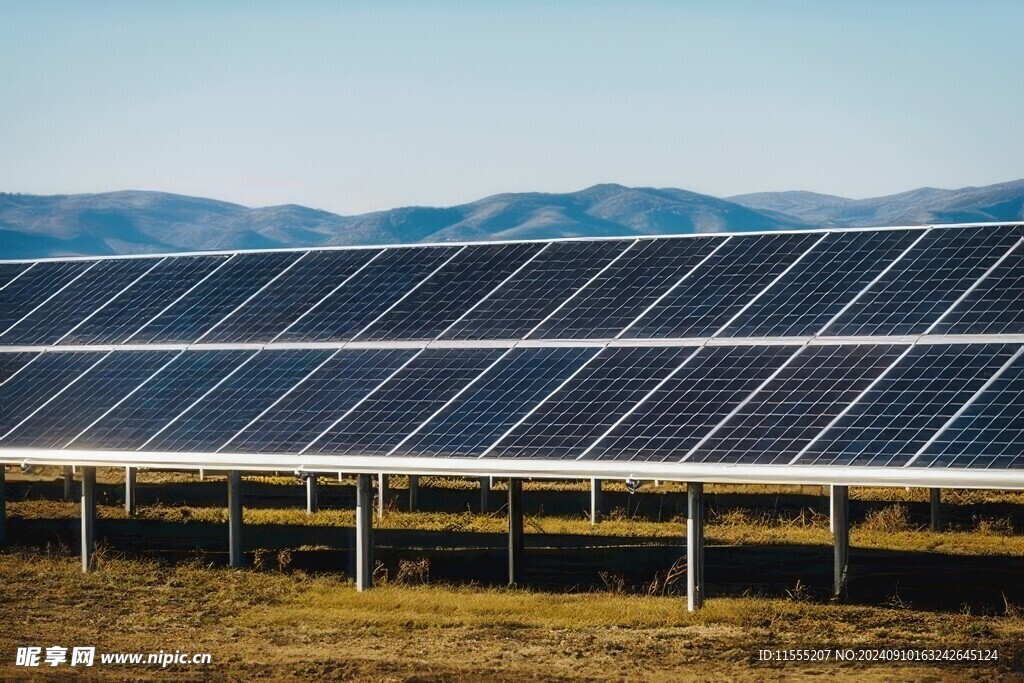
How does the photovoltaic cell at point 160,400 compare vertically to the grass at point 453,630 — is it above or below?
above

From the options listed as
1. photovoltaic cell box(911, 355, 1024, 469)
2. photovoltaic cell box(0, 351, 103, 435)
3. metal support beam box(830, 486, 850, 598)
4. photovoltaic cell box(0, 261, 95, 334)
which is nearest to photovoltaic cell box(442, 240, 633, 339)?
metal support beam box(830, 486, 850, 598)

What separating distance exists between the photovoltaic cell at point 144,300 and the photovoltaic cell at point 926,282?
1666 cm

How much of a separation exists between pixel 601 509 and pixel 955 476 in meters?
21.2

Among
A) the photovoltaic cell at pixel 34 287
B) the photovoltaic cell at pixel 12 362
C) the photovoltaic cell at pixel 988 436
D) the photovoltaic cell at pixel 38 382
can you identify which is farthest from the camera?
the photovoltaic cell at pixel 34 287

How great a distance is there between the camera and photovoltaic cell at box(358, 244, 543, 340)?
29500 mm

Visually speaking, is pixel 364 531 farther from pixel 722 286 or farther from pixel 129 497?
pixel 129 497

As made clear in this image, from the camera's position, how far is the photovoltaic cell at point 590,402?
24.5m

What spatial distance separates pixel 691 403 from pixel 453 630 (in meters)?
5.98

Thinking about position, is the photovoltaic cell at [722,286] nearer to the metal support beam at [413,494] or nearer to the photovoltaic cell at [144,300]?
the photovoltaic cell at [144,300]

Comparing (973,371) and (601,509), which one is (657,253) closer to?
(973,371)

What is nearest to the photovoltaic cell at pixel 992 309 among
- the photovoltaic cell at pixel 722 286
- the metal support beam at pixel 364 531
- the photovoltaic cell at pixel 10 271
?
the photovoltaic cell at pixel 722 286

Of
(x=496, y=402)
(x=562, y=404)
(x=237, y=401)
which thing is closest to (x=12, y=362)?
(x=237, y=401)

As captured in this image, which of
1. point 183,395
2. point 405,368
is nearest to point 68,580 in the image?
point 183,395

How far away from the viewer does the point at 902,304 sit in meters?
26.8
